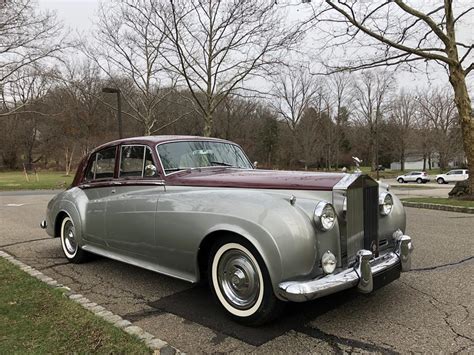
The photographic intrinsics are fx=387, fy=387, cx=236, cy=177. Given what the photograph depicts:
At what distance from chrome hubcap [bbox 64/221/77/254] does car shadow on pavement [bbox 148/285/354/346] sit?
222 cm

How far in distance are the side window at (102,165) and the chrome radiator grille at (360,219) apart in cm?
306

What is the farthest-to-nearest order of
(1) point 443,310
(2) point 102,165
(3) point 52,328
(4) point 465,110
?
1. (4) point 465,110
2. (2) point 102,165
3. (1) point 443,310
4. (3) point 52,328

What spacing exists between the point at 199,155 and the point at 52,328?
239 centimetres

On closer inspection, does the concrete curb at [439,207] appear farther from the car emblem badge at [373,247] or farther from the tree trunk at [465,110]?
the car emblem badge at [373,247]

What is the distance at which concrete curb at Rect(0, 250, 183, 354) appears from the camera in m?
2.93

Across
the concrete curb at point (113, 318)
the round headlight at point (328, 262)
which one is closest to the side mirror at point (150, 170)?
the concrete curb at point (113, 318)

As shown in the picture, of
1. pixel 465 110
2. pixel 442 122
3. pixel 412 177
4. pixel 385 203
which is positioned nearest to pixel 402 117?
pixel 442 122

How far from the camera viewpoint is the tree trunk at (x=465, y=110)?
13727 millimetres

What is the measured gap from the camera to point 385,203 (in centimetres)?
402

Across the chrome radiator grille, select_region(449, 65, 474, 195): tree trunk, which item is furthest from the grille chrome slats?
select_region(449, 65, 474, 195): tree trunk

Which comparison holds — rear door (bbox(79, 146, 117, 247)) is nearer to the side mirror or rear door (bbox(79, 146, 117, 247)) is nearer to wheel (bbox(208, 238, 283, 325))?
the side mirror

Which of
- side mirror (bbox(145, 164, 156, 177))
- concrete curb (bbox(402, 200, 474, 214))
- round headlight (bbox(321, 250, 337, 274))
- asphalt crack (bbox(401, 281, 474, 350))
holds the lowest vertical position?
concrete curb (bbox(402, 200, 474, 214))

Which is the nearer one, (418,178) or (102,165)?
(102,165)

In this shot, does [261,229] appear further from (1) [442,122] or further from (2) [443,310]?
(1) [442,122]
